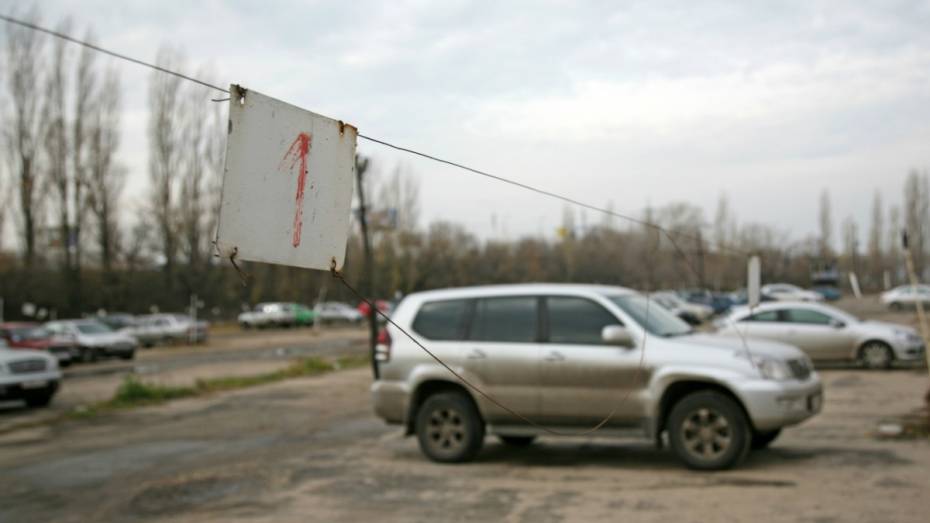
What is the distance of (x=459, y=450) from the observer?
375 inches

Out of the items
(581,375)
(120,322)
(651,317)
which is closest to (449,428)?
(581,375)

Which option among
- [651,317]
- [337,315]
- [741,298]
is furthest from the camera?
[337,315]

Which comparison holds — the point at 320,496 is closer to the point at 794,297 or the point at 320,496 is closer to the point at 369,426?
the point at 369,426

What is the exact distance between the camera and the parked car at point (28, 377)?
16.5 m

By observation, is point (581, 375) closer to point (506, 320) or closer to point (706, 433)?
point (506, 320)

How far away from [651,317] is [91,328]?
29.1 meters

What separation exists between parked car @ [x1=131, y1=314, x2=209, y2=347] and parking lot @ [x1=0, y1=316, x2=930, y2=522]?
102 ft

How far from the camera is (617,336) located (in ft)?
29.0

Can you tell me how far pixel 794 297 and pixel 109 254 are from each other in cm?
3875

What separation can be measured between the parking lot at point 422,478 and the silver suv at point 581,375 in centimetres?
38

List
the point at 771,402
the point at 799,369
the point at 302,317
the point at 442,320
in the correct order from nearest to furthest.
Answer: the point at 771,402 → the point at 799,369 → the point at 442,320 → the point at 302,317

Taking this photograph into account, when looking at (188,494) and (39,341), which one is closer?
(188,494)

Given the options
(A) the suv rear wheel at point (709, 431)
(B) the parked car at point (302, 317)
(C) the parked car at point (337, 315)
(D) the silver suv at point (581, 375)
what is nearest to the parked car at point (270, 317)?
(B) the parked car at point (302, 317)

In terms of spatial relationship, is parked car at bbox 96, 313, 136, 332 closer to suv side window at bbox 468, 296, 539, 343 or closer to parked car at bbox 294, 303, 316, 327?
parked car at bbox 294, 303, 316, 327
